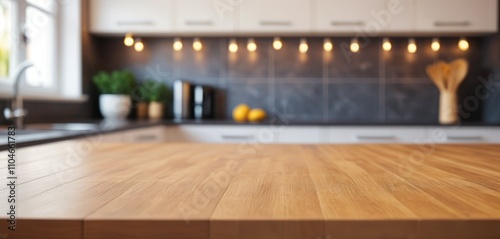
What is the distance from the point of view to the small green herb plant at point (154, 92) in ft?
11.1

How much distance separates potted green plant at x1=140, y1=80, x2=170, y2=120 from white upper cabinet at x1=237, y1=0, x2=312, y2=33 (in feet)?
2.76

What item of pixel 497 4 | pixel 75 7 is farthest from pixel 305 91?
pixel 75 7

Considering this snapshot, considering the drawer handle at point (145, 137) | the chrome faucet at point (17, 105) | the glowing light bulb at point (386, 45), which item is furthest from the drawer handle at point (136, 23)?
the glowing light bulb at point (386, 45)

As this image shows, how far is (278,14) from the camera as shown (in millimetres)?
3084

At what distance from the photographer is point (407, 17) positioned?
3.06 meters

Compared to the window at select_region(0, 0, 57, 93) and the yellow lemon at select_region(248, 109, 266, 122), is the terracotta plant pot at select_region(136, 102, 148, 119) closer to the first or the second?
the window at select_region(0, 0, 57, 93)

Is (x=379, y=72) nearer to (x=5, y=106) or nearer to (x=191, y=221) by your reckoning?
(x=5, y=106)

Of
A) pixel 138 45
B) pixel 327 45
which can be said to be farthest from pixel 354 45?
pixel 138 45

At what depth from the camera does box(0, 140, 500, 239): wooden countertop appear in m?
0.41

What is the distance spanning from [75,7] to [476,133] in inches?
113

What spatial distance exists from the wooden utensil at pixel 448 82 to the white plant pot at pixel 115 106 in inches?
90.6

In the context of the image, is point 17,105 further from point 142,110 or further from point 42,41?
point 142,110

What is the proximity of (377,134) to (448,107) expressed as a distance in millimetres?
649

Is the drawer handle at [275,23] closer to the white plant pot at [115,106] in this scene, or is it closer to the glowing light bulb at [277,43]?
the glowing light bulb at [277,43]
